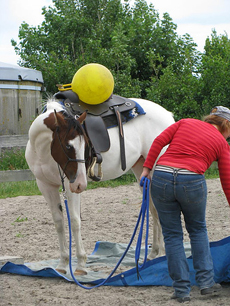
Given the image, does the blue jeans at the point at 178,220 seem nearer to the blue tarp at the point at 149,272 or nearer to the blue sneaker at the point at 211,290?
the blue sneaker at the point at 211,290

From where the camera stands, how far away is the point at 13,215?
6516mm

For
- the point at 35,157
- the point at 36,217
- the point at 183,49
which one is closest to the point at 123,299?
the point at 35,157

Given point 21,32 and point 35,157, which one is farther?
point 21,32

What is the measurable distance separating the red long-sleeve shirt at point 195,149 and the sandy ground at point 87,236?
3.12 ft

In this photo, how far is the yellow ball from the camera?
4348 mm

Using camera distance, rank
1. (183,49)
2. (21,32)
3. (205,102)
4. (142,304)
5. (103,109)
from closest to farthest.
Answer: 1. (142,304)
2. (103,109)
3. (205,102)
4. (183,49)
5. (21,32)

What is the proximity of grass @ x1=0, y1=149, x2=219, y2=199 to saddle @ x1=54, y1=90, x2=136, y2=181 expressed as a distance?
12.9 feet

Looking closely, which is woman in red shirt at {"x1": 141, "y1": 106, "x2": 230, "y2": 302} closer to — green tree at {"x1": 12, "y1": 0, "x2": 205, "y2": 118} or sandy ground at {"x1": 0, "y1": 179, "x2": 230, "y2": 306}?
sandy ground at {"x1": 0, "y1": 179, "x2": 230, "y2": 306}

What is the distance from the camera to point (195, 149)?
317 cm

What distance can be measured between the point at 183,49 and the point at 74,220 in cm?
970

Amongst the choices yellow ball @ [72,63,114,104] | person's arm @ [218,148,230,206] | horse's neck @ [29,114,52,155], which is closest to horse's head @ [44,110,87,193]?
horse's neck @ [29,114,52,155]

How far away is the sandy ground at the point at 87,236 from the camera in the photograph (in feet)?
10.7

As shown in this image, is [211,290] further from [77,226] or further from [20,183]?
[20,183]

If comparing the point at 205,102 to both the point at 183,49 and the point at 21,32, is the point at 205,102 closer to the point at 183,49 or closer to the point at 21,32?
the point at 183,49
